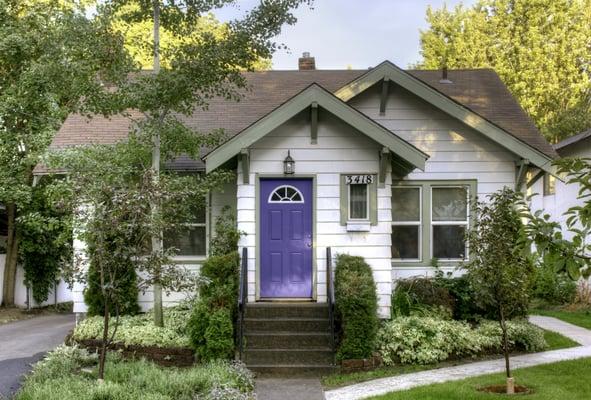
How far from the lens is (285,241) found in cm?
1182

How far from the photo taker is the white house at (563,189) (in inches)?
773

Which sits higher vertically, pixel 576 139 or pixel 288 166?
pixel 576 139

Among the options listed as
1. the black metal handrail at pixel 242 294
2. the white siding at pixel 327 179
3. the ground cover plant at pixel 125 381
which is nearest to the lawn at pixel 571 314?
the white siding at pixel 327 179

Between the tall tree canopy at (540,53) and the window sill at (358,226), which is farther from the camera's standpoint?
the tall tree canopy at (540,53)

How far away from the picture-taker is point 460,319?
1240 centimetres

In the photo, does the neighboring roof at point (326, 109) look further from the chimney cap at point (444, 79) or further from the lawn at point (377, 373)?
the chimney cap at point (444, 79)

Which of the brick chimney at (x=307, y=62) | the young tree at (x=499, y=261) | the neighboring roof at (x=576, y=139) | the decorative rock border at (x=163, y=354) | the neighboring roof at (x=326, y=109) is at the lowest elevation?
the decorative rock border at (x=163, y=354)

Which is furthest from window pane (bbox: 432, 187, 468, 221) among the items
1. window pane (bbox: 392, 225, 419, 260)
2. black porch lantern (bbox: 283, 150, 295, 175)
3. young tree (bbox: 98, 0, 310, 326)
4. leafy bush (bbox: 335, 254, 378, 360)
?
young tree (bbox: 98, 0, 310, 326)

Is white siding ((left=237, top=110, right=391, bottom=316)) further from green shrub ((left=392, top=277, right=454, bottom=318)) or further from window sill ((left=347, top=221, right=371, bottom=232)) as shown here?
green shrub ((left=392, top=277, right=454, bottom=318))

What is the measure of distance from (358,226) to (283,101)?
5.56 metres

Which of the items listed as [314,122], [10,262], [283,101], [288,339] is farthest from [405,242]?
[10,262]

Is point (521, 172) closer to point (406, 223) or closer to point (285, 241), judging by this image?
point (406, 223)

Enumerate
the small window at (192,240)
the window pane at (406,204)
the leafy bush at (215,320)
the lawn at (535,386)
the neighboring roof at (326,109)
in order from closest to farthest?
the lawn at (535,386) → the leafy bush at (215,320) → the neighboring roof at (326,109) → the window pane at (406,204) → the small window at (192,240)

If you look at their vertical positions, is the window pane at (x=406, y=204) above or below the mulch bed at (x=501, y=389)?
above
